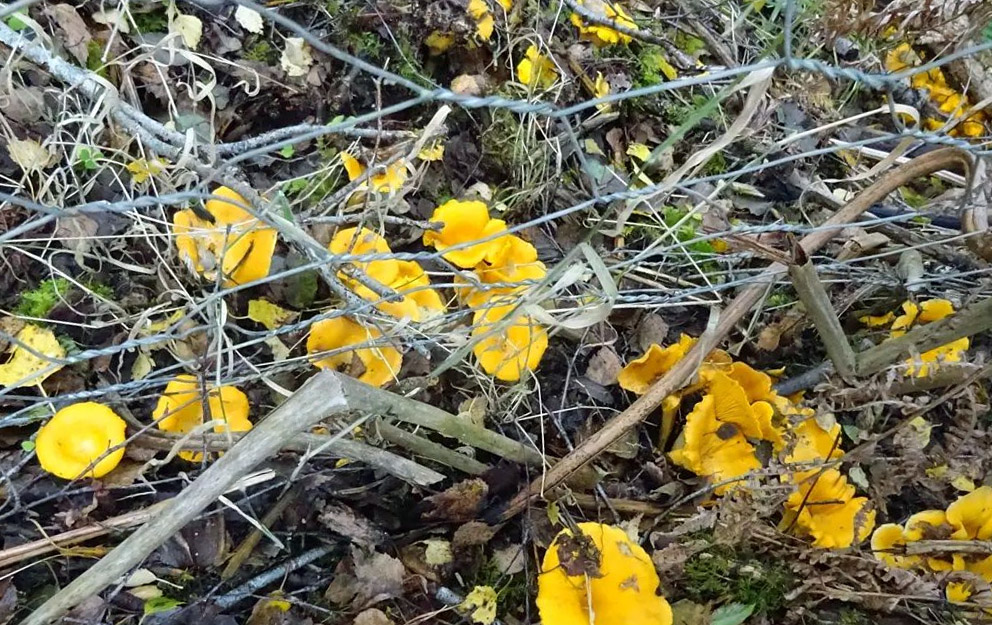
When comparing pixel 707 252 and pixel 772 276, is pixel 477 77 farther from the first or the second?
pixel 772 276

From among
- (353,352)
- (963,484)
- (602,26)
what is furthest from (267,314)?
(963,484)

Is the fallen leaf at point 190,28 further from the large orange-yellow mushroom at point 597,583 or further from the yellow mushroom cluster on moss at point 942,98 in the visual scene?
the yellow mushroom cluster on moss at point 942,98

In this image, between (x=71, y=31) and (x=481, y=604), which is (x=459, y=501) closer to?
(x=481, y=604)

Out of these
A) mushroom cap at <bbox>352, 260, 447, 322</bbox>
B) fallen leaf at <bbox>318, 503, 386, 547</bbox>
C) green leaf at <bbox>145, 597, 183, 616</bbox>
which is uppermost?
mushroom cap at <bbox>352, 260, 447, 322</bbox>

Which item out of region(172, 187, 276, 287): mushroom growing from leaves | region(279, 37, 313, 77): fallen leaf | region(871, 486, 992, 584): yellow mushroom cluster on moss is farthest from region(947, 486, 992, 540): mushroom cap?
region(279, 37, 313, 77): fallen leaf

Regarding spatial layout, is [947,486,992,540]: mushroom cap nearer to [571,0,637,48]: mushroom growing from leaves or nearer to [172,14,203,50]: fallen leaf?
[571,0,637,48]: mushroom growing from leaves

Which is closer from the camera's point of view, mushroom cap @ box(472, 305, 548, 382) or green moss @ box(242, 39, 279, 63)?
mushroom cap @ box(472, 305, 548, 382)
